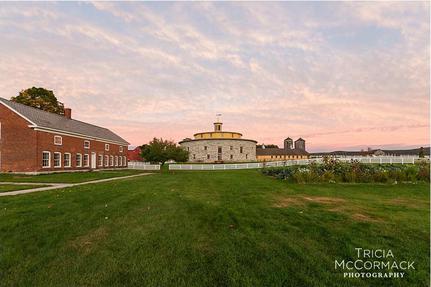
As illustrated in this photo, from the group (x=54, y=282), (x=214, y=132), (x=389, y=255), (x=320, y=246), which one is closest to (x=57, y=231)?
(x=54, y=282)

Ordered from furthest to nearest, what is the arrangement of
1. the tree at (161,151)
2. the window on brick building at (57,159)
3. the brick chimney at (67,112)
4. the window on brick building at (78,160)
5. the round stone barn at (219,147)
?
the round stone barn at (219,147) < the brick chimney at (67,112) < the window on brick building at (78,160) < the tree at (161,151) < the window on brick building at (57,159)

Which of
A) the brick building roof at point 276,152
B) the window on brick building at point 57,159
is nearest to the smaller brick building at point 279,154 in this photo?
the brick building roof at point 276,152

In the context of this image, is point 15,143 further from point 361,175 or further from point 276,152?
point 276,152

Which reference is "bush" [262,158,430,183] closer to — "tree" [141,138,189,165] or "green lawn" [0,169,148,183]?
"green lawn" [0,169,148,183]

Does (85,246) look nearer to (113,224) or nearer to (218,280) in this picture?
(113,224)

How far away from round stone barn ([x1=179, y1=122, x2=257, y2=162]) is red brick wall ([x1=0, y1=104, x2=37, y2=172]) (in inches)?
1669

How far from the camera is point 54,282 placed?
3.37 meters

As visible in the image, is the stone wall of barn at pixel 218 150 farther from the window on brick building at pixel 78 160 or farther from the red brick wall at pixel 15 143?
the red brick wall at pixel 15 143

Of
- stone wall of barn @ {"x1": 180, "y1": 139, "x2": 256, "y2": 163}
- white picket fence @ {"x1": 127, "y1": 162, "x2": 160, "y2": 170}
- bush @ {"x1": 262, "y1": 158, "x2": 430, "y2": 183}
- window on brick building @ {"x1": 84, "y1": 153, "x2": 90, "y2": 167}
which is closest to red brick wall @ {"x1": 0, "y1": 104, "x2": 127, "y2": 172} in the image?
window on brick building @ {"x1": 84, "y1": 153, "x2": 90, "y2": 167}

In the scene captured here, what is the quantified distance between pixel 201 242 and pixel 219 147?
57747 mm

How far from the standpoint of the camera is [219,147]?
205 feet

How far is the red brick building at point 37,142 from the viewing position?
23.8m

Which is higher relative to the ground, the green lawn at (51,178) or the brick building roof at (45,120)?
the brick building roof at (45,120)

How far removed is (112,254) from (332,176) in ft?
49.6
